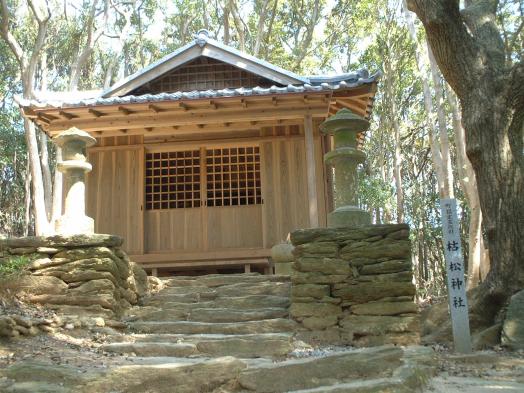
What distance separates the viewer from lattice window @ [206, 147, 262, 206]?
33.1 feet

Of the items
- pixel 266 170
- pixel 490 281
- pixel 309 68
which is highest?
pixel 309 68

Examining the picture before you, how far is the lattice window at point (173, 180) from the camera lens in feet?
33.4

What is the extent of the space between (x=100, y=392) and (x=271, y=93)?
582cm

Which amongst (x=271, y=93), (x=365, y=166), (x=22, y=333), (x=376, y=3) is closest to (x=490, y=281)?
(x=271, y=93)

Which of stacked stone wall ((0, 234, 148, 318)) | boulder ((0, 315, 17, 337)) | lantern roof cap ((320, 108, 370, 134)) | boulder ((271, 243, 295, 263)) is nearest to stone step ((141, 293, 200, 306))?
stacked stone wall ((0, 234, 148, 318))

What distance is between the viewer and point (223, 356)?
480 cm

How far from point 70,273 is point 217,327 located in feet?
5.99

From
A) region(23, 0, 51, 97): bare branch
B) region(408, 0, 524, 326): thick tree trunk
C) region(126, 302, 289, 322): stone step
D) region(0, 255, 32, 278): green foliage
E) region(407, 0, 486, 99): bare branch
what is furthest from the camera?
region(23, 0, 51, 97): bare branch

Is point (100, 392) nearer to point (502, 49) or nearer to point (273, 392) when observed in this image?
point (273, 392)

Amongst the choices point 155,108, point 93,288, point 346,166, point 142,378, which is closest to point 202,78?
point 155,108

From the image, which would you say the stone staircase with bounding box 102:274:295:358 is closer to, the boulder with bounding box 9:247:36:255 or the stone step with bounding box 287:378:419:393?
the boulder with bounding box 9:247:36:255

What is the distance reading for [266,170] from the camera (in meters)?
9.81

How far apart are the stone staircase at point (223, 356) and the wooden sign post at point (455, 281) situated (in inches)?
53.0

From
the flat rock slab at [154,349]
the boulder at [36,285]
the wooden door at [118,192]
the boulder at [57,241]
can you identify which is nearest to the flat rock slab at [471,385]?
the flat rock slab at [154,349]
